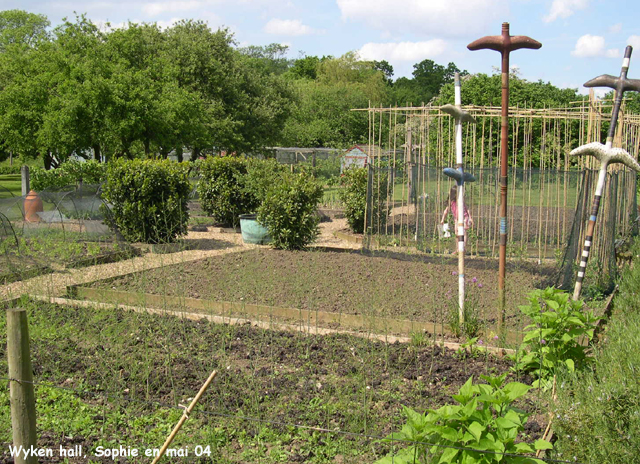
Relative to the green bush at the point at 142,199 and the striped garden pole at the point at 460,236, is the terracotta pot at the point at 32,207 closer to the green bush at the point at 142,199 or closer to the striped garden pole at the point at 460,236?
the green bush at the point at 142,199

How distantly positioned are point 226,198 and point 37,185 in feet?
22.8

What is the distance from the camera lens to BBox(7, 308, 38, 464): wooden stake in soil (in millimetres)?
2900

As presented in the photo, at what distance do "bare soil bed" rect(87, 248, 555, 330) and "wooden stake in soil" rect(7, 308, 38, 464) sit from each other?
330 cm

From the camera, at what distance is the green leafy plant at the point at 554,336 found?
446 cm

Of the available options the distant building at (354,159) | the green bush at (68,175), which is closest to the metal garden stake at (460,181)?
the distant building at (354,159)

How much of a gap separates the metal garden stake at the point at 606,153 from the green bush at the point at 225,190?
8.72 m

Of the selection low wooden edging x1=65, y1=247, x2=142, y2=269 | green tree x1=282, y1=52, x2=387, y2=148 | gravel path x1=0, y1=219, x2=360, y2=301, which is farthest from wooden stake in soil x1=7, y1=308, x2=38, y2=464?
green tree x1=282, y1=52, x2=387, y2=148

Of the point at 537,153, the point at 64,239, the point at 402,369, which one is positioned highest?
the point at 537,153

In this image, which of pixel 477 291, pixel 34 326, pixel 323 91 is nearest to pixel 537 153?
pixel 477 291

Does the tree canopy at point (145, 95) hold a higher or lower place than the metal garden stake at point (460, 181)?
higher

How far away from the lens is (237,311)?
6613 mm

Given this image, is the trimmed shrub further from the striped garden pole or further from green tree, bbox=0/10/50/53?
green tree, bbox=0/10/50/53

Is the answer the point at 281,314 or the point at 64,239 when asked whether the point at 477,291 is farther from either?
the point at 64,239

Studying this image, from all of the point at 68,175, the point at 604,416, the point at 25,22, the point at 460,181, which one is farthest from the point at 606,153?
the point at 25,22
